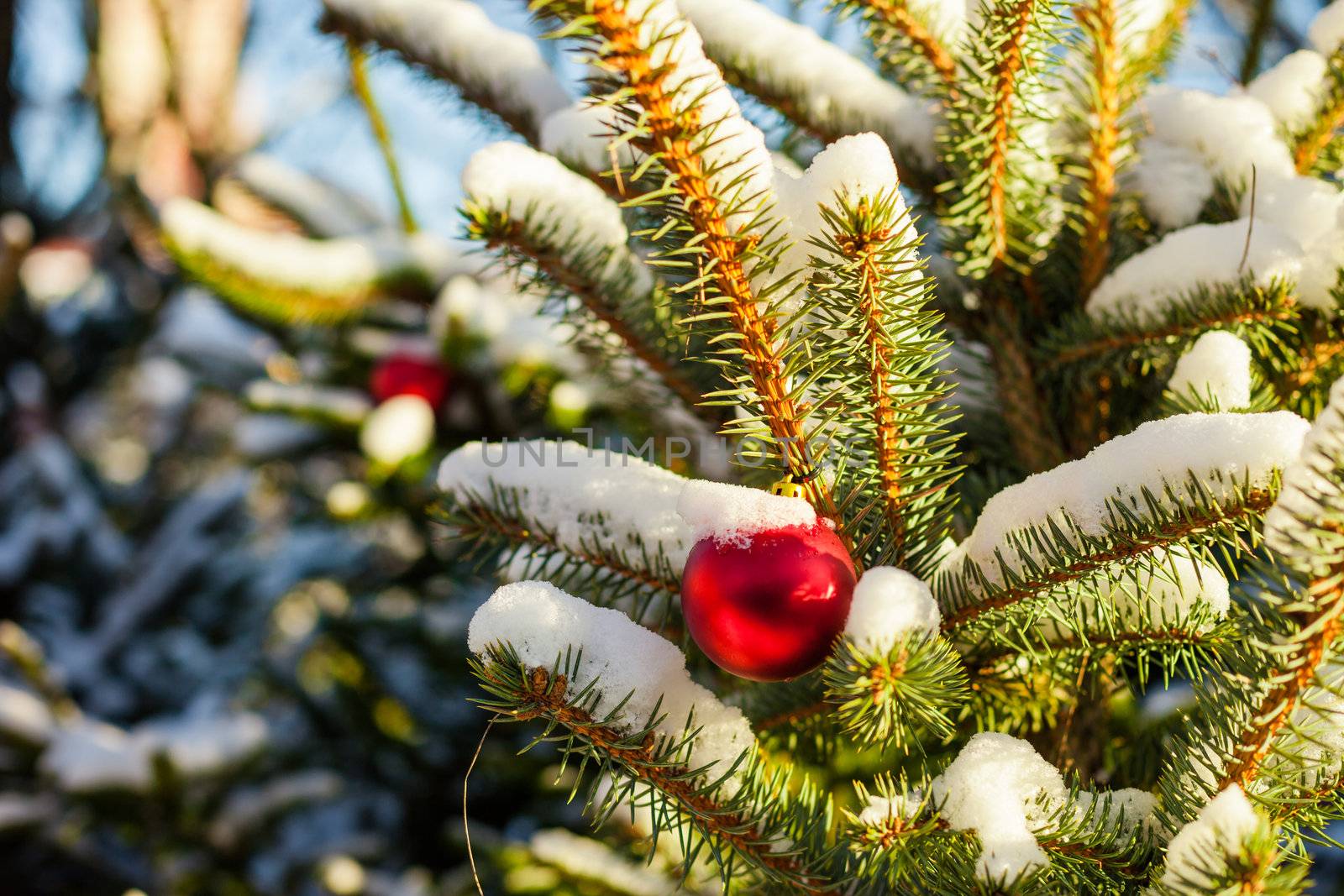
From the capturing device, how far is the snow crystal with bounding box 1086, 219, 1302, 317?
2.08ft

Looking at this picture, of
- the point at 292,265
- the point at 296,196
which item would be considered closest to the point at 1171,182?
the point at 292,265

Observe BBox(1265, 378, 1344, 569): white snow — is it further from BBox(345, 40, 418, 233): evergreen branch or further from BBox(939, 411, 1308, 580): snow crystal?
BBox(345, 40, 418, 233): evergreen branch

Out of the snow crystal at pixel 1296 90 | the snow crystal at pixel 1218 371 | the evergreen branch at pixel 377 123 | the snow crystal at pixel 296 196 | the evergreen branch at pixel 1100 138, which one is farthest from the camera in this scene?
the snow crystal at pixel 296 196

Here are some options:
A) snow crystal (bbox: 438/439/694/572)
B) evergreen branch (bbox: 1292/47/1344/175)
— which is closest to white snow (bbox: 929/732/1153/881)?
snow crystal (bbox: 438/439/694/572)

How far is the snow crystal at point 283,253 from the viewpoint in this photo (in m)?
1.05

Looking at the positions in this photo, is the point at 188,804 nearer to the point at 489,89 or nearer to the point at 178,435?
the point at 489,89

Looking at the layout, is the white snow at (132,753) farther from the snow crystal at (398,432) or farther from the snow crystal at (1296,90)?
the snow crystal at (1296,90)

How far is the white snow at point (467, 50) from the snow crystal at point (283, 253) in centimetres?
36

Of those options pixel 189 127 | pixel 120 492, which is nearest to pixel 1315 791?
pixel 120 492

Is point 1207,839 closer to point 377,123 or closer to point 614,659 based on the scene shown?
point 614,659

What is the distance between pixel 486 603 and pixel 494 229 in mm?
284

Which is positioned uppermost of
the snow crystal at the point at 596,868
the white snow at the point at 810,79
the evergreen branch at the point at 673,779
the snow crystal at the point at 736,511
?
the white snow at the point at 810,79

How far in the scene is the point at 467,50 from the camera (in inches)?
33.8

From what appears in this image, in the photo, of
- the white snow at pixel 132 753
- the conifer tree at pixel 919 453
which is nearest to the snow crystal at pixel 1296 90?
the conifer tree at pixel 919 453
